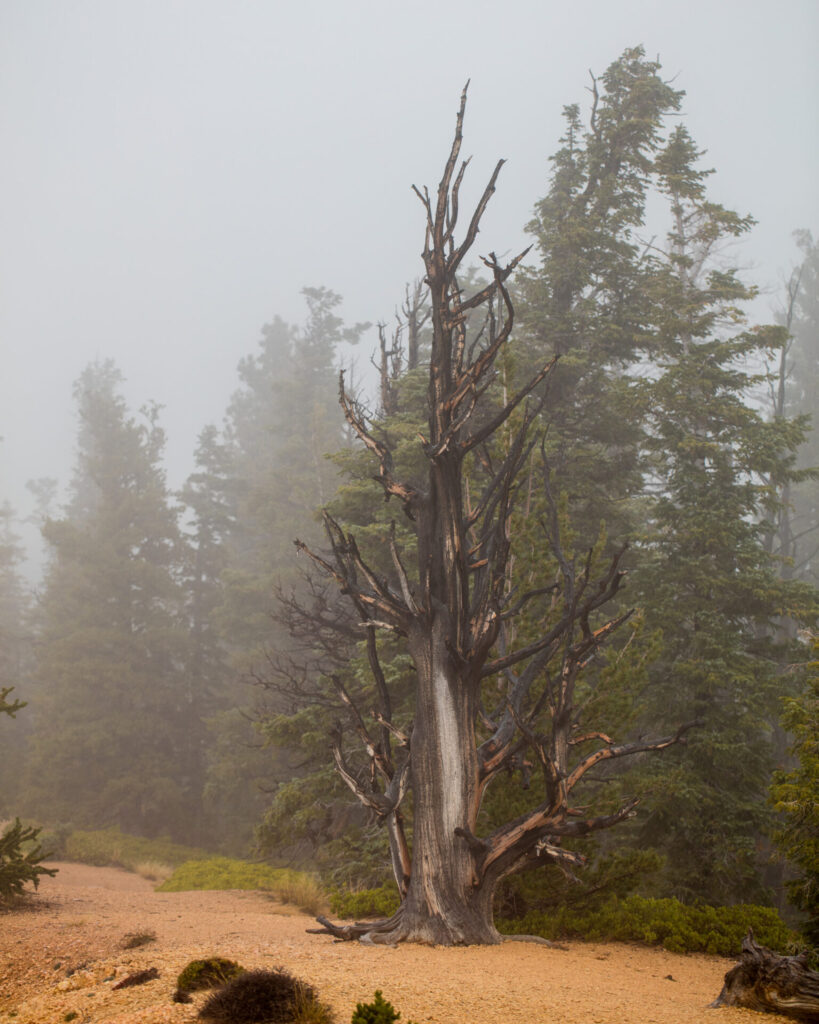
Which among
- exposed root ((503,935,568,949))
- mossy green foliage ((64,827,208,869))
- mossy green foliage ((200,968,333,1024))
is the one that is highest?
mossy green foliage ((200,968,333,1024))

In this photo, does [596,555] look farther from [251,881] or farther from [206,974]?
[251,881]

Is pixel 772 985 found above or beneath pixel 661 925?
above

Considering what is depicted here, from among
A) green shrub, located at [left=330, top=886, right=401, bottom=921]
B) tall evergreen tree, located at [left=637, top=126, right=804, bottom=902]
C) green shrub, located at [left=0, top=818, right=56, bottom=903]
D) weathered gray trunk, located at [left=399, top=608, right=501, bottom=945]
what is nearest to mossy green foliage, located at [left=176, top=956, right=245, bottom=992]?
weathered gray trunk, located at [left=399, top=608, right=501, bottom=945]

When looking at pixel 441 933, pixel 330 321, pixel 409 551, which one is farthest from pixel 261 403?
pixel 441 933

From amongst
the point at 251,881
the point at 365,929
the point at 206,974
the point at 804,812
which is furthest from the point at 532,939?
the point at 251,881

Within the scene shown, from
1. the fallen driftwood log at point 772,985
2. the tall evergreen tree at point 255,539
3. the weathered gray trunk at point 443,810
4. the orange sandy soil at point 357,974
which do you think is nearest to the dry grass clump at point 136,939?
the orange sandy soil at point 357,974

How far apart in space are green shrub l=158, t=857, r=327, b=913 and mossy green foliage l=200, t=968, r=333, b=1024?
8488 mm

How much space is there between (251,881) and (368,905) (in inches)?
277

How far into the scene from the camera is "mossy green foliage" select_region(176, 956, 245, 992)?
4254mm

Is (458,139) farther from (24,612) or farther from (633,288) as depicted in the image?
(24,612)

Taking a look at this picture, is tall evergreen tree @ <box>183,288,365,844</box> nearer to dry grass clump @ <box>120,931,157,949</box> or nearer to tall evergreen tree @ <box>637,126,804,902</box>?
tall evergreen tree @ <box>637,126,804,902</box>

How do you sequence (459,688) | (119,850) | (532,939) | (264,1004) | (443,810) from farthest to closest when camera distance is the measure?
(119,850) → (459,688) → (532,939) → (443,810) → (264,1004)

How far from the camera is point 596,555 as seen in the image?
8.76 metres

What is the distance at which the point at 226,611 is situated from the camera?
2666 centimetres
